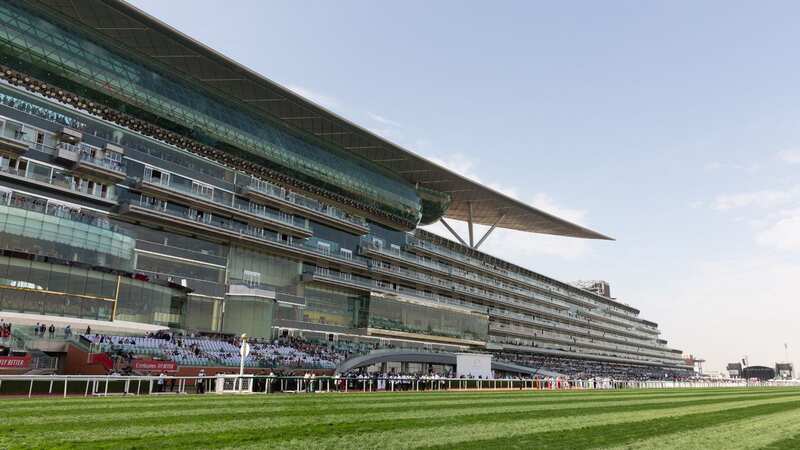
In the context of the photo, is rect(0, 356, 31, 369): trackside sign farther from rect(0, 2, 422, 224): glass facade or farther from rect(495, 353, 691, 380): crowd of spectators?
rect(495, 353, 691, 380): crowd of spectators

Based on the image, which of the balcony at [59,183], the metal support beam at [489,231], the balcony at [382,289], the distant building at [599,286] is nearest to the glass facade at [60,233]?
the balcony at [59,183]

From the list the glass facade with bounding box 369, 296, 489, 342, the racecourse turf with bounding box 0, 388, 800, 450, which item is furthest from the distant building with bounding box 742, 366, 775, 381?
the racecourse turf with bounding box 0, 388, 800, 450

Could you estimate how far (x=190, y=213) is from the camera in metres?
49.8

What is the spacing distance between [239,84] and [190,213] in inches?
630

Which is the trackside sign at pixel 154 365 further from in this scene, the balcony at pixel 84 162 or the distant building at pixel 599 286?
the distant building at pixel 599 286

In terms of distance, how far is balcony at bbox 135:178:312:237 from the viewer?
46.7m

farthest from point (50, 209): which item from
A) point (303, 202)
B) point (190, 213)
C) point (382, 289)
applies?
point (382, 289)

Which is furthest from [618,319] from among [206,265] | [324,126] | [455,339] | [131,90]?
[131,90]

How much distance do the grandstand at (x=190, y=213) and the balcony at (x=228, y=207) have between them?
0.63ft

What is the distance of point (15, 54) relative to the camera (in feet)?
134

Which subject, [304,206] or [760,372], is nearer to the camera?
[304,206]

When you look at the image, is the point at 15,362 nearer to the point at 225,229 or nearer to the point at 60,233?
the point at 60,233

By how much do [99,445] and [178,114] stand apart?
1823 inches

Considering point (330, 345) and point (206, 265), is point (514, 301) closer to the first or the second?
point (330, 345)
